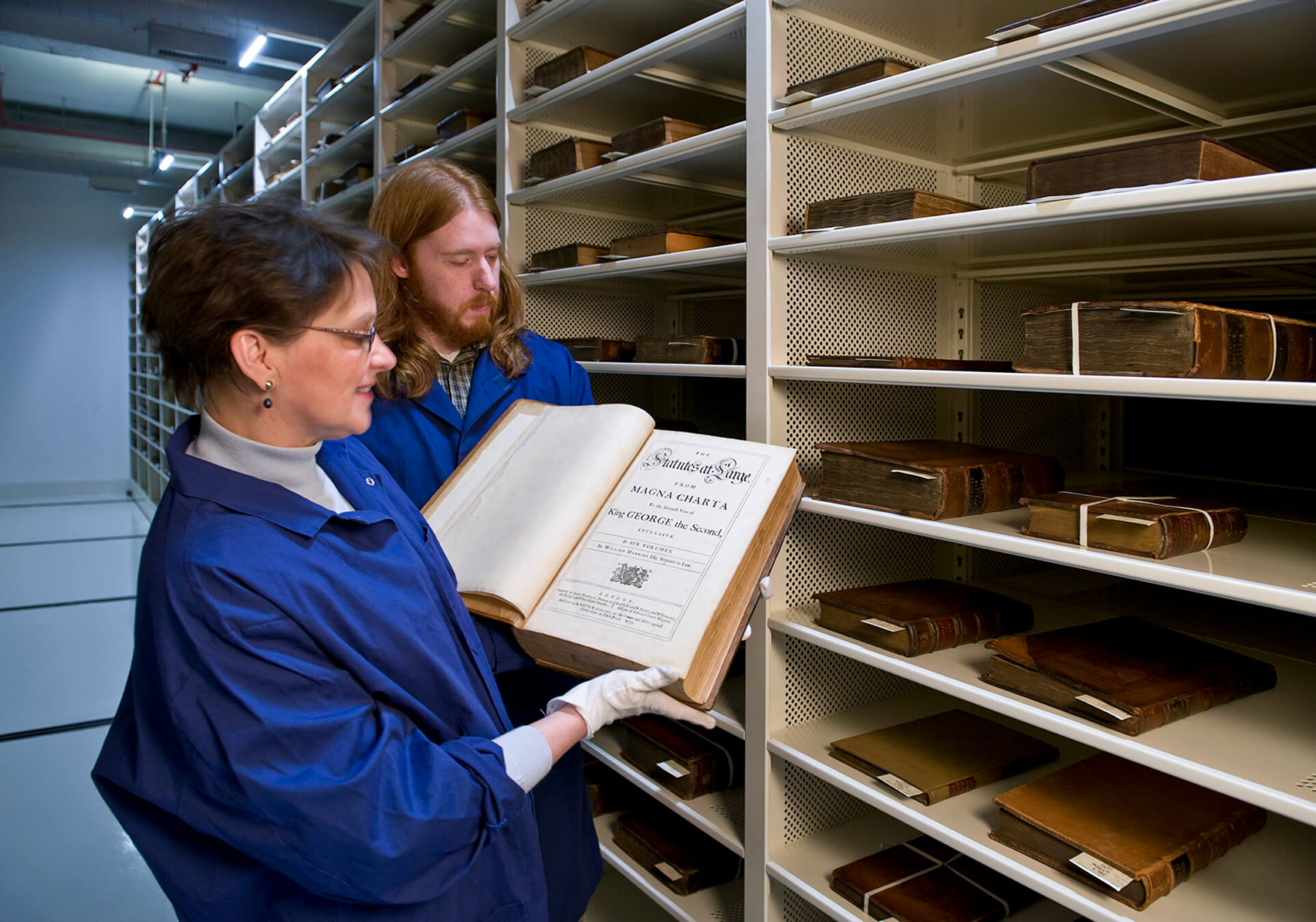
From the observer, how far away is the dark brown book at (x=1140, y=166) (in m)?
1.09

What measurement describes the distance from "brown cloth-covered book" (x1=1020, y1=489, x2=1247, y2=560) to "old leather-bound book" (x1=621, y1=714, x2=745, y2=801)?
0.99m

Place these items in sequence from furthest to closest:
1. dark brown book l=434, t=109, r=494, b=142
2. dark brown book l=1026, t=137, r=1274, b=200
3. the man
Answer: dark brown book l=434, t=109, r=494, b=142
the man
dark brown book l=1026, t=137, r=1274, b=200

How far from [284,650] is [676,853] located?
150cm

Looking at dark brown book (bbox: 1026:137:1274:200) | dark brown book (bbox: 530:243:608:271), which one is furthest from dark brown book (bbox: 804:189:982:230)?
dark brown book (bbox: 530:243:608:271)

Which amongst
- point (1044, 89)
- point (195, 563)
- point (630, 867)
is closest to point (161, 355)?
point (195, 563)

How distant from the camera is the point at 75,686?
4168 millimetres

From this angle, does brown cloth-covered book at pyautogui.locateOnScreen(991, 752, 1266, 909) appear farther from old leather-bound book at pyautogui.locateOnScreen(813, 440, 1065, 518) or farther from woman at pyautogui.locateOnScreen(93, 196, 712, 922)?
woman at pyautogui.locateOnScreen(93, 196, 712, 922)

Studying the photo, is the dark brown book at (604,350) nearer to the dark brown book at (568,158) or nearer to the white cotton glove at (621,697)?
the dark brown book at (568,158)

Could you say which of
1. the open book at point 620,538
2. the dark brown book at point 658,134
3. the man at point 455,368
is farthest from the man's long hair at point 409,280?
the dark brown book at point 658,134

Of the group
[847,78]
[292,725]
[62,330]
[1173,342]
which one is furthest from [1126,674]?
A: [62,330]

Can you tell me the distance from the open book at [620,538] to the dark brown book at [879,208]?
45 cm

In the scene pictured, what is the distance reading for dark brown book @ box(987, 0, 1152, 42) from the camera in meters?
1.15

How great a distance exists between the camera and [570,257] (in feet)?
7.60

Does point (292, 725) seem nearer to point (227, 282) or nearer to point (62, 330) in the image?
point (227, 282)
